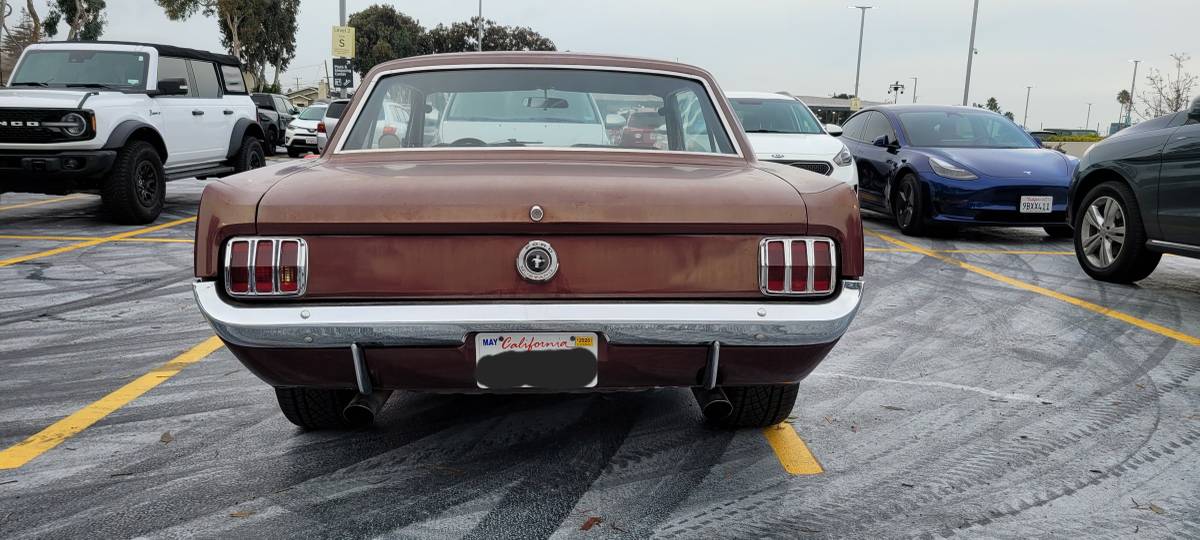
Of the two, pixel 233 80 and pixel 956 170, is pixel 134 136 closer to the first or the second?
pixel 233 80

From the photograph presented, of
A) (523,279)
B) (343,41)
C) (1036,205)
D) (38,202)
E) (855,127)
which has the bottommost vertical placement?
(38,202)

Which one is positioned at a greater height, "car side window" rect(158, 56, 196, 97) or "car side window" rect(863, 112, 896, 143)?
"car side window" rect(158, 56, 196, 97)

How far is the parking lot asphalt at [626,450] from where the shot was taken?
285 cm

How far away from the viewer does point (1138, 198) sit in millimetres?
6781

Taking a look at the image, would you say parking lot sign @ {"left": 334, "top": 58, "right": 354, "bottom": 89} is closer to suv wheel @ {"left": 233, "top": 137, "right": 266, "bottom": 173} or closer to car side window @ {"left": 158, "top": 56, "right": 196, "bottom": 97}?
suv wheel @ {"left": 233, "top": 137, "right": 266, "bottom": 173}

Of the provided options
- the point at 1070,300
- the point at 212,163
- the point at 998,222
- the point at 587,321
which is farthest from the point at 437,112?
the point at 212,163

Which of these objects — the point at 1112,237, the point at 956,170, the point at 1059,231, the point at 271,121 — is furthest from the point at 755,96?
the point at 271,121

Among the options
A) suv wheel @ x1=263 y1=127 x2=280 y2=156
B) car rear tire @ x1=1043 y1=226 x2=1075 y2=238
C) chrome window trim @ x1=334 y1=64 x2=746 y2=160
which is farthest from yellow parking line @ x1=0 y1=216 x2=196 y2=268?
suv wheel @ x1=263 y1=127 x2=280 y2=156

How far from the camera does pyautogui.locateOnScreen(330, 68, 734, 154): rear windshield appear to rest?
366cm

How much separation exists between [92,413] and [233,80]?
9.44m

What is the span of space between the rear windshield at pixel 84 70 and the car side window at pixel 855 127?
8.58 metres

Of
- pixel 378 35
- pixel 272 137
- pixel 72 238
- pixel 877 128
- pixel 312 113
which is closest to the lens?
pixel 72 238

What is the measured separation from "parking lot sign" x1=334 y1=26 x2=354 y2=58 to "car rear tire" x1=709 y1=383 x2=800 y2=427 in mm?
22943

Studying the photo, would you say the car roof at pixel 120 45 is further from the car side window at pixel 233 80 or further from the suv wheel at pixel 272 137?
the suv wheel at pixel 272 137
